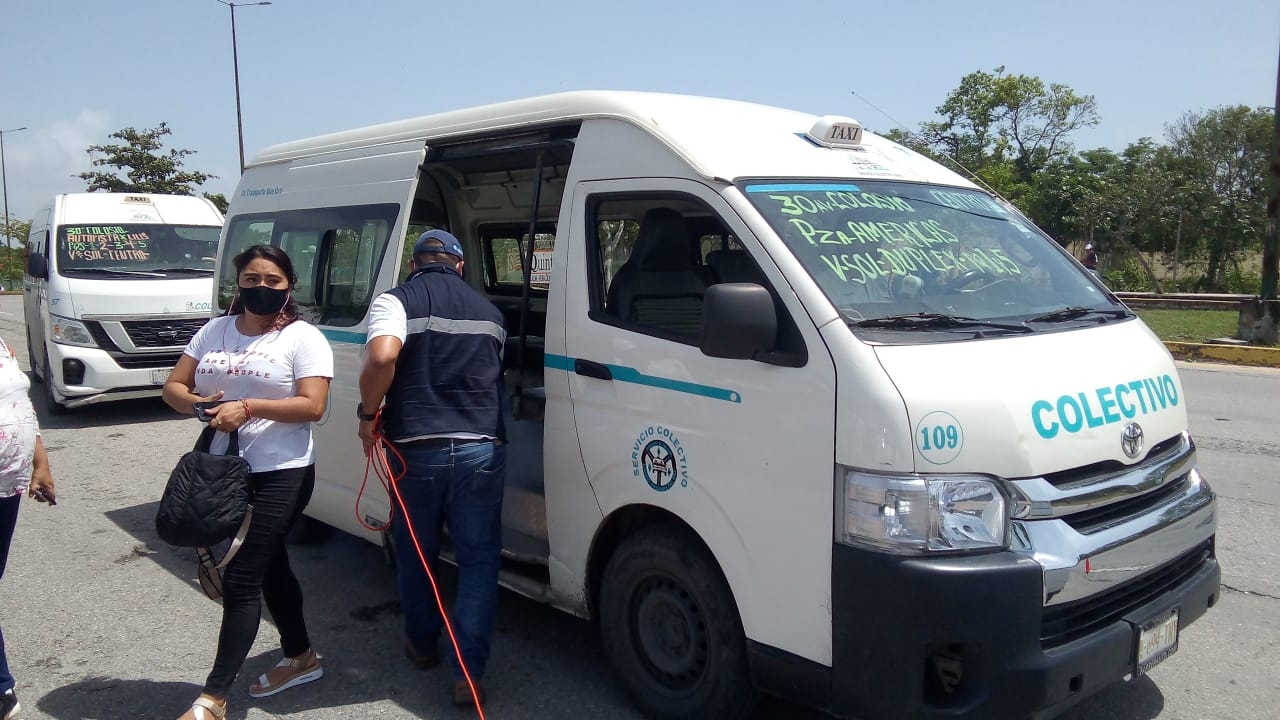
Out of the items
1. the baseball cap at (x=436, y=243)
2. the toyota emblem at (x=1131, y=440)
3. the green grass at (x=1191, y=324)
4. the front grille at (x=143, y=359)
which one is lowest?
the green grass at (x=1191, y=324)

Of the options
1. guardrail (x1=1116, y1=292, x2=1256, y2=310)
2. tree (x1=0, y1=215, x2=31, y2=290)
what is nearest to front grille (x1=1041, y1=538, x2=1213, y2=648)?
guardrail (x1=1116, y1=292, x2=1256, y2=310)

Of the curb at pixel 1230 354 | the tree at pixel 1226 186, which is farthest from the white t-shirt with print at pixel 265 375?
the tree at pixel 1226 186

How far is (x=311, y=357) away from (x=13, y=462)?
113 centimetres

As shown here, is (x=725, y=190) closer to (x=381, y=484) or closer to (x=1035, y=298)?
(x=1035, y=298)

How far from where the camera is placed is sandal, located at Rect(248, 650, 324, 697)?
3.97 metres

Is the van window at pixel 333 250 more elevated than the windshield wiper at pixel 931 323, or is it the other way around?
the van window at pixel 333 250

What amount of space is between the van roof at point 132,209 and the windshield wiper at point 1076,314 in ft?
34.9

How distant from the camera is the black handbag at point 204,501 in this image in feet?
11.5

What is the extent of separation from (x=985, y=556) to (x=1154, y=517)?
78 centimetres

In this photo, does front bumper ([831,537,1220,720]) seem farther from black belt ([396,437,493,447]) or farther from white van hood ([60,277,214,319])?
white van hood ([60,277,214,319])

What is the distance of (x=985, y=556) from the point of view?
275cm

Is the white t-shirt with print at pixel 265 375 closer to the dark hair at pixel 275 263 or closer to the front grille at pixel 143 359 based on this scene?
the dark hair at pixel 275 263

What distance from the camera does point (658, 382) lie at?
11.3 ft

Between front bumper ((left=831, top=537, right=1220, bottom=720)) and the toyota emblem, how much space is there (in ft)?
1.87
